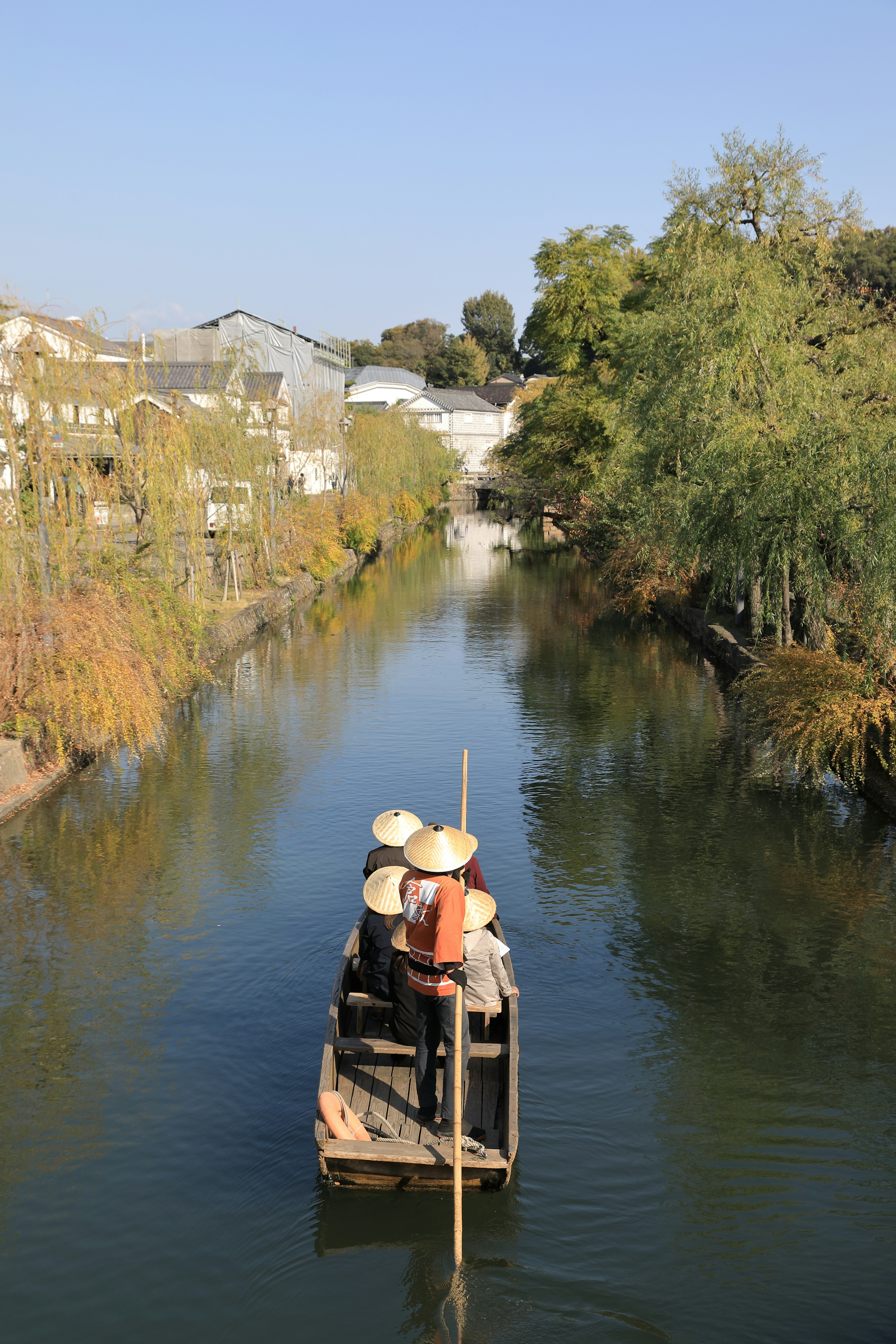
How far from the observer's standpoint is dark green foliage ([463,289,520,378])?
15050 centimetres

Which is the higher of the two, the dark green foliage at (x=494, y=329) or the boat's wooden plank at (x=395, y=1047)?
the dark green foliage at (x=494, y=329)

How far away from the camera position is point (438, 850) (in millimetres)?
6918

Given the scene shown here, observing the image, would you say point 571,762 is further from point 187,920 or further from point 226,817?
point 187,920

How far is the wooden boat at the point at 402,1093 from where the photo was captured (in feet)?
21.5

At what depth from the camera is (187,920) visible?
11320mm

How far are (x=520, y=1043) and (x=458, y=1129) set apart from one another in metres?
2.84

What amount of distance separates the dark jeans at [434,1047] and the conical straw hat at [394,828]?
1.57m

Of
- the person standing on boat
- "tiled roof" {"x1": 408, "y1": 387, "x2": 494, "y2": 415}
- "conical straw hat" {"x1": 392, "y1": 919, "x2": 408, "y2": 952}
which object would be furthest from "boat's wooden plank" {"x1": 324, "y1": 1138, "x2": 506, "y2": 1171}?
"tiled roof" {"x1": 408, "y1": 387, "x2": 494, "y2": 415}

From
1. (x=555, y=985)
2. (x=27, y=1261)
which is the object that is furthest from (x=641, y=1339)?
(x=555, y=985)

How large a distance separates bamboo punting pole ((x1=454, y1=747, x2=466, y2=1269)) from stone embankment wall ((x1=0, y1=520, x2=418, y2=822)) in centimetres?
899

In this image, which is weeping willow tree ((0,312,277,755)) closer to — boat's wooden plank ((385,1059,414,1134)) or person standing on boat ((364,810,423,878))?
person standing on boat ((364,810,423,878))

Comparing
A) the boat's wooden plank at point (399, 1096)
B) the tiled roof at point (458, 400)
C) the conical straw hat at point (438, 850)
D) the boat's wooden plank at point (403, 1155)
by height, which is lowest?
the boat's wooden plank at point (399, 1096)

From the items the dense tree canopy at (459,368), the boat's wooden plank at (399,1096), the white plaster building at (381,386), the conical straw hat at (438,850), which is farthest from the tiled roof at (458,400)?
the conical straw hat at (438,850)

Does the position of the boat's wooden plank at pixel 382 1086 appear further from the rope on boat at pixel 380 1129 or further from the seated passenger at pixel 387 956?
the seated passenger at pixel 387 956
